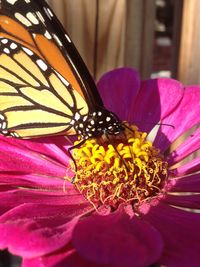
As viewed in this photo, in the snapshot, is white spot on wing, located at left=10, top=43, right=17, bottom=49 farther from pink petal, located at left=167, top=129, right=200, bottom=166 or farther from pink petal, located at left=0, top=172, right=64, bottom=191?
pink petal, located at left=167, top=129, right=200, bottom=166

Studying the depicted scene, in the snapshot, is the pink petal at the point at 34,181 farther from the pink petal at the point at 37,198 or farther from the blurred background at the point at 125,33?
the blurred background at the point at 125,33

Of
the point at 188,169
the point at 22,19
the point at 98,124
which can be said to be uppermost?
the point at 22,19

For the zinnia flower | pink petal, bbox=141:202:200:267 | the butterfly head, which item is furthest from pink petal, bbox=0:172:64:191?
pink petal, bbox=141:202:200:267

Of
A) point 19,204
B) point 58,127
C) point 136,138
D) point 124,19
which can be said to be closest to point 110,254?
point 19,204

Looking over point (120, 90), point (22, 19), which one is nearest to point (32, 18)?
point (22, 19)

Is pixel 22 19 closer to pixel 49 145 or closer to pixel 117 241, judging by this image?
pixel 49 145

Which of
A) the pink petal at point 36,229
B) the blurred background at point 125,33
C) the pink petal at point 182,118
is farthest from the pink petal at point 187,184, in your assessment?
the blurred background at point 125,33

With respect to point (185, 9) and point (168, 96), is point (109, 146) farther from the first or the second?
point (185, 9)
